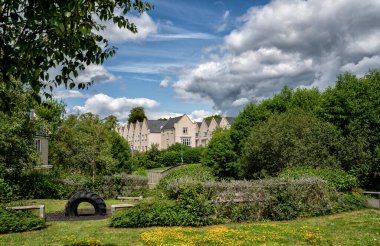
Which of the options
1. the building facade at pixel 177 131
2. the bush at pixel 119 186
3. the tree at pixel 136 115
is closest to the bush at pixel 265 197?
the bush at pixel 119 186

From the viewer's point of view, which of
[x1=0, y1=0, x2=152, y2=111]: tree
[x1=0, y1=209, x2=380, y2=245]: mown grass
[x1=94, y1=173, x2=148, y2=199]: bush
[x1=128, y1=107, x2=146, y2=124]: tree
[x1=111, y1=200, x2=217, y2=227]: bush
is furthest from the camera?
[x1=128, y1=107, x2=146, y2=124]: tree

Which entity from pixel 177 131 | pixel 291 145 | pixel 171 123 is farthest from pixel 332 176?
pixel 171 123

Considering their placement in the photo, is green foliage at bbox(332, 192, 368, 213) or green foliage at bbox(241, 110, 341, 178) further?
green foliage at bbox(241, 110, 341, 178)

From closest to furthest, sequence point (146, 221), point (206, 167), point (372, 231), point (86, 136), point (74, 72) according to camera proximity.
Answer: point (74, 72), point (372, 231), point (146, 221), point (86, 136), point (206, 167)

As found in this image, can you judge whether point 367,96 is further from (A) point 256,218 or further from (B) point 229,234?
(B) point 229,234

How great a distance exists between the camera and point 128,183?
3094cm

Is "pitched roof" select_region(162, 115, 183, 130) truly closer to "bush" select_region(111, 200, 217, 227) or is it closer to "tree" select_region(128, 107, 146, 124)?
"tree" select_region(128, 107, 146, 124)

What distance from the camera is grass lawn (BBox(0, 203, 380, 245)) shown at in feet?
39.3

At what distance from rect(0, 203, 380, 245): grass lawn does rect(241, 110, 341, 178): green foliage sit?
31.9ft

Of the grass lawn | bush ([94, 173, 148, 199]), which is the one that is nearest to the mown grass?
the grass lawn

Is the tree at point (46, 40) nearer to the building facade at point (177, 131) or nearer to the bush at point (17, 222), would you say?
the bush at point (17, 222)

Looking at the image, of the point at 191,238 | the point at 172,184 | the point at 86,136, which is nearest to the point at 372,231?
the point at 191,238

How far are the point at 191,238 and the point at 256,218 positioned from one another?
508 cm

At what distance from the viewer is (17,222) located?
575 inches
